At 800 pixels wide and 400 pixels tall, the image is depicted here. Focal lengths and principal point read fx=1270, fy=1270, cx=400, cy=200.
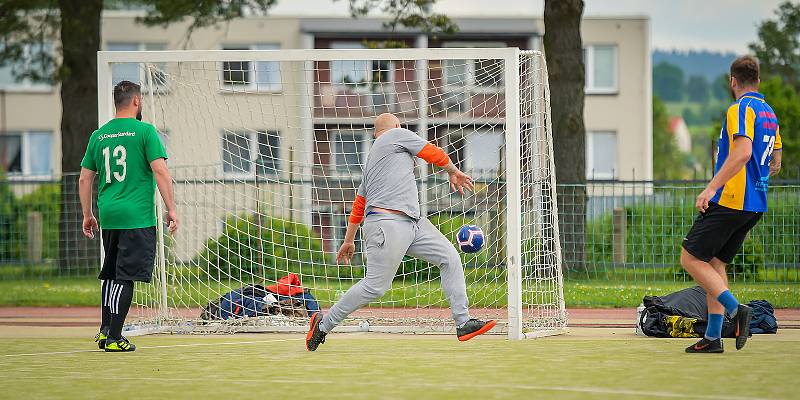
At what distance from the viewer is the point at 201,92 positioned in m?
13.6

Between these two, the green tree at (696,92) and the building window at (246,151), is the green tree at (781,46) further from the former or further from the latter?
the green tree at (696,92)

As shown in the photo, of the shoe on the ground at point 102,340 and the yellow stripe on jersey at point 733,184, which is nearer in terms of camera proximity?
the yellow stripe on jersey at point 733,184

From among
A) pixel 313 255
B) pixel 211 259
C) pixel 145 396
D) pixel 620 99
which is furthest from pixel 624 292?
pixel 620 99

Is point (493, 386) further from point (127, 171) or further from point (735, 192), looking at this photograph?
point (127, 171)

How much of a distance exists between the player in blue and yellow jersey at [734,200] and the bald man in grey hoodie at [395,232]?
1.64 m

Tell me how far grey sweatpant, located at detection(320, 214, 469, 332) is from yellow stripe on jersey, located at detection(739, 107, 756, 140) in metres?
2.47

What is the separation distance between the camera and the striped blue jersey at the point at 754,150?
9070 millimetres

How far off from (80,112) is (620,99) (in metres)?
25.9

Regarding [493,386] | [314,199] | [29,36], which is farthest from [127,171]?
[29,36]

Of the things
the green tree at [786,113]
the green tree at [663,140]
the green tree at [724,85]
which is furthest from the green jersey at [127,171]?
the green tree at [663,140]

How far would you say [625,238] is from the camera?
17.3 meters

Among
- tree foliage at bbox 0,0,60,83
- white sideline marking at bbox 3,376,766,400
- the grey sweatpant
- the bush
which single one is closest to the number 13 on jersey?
the grey sweatpant

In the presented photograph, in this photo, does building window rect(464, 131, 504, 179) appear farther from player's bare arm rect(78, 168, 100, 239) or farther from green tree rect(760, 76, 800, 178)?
green tree rect(760, 76, 800, 178)

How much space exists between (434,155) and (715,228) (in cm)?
217
